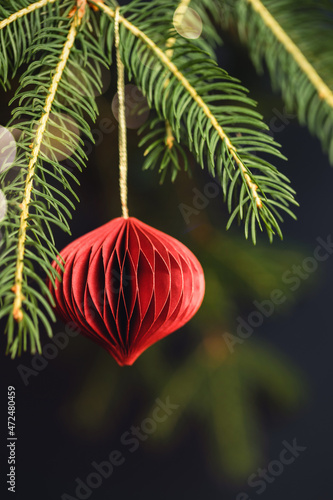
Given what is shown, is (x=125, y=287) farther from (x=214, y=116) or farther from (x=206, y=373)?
(x=206, y=373)

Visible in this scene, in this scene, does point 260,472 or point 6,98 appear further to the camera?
point 260,472

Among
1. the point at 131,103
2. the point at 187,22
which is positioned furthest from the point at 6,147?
the point at 131,103

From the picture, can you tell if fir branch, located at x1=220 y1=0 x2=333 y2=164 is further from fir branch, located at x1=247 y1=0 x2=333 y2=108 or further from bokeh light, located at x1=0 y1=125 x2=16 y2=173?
bokeh light, located at x1=0 y1=125 x2=16 y2=173

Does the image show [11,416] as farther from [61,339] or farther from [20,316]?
[20,316]

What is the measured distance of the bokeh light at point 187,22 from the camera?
28 cm

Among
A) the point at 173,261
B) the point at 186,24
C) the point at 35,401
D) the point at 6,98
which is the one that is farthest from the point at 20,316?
the point at 35,401

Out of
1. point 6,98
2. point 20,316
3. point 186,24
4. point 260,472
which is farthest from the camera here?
point 260,472

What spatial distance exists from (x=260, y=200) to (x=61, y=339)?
39 centimetres

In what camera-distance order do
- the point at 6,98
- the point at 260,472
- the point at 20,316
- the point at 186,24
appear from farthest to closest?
the point at 260,472 → the point at 6,98 → the point at 186,24 → the point at 20,316

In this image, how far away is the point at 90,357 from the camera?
555mm

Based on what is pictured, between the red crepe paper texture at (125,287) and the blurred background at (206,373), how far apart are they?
222 millimetres

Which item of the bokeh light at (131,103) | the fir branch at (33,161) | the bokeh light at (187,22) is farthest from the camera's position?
the bokeh light at (131,103)

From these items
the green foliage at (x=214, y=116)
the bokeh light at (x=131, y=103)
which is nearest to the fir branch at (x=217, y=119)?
the green foliage at (x=214, y=116)

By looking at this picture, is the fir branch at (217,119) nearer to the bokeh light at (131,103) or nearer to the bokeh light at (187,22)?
the bokeh light at (187,22)
